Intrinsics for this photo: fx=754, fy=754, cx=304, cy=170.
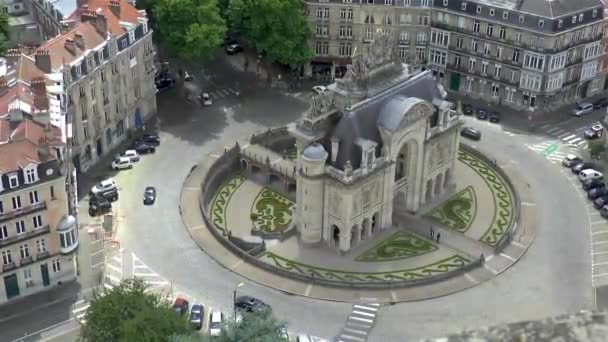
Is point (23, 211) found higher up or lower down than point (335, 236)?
higher up

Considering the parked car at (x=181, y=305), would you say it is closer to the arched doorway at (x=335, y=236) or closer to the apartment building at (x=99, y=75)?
the arched doorway at (x=335, y=236)

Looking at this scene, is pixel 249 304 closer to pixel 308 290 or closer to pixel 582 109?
pixel 308 290

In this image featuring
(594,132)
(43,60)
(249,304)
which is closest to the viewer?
(249,304)

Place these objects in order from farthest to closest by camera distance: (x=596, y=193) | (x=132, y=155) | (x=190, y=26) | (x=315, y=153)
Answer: (x=190, y=26) → (x=132, y=155) → (x=596, y=193) → (x=315, y=153)

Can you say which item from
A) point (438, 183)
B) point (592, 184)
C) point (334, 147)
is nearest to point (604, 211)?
point (592, 184)

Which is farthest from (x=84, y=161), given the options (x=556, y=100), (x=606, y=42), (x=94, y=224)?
(x=606, y=42)

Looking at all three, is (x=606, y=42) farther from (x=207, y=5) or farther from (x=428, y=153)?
(x=207, y=5)

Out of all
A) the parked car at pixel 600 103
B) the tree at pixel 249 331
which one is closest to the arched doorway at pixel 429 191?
the parked car at pixel 600 103
